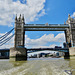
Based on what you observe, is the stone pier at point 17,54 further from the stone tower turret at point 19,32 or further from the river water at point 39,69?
the river water at point 39,69

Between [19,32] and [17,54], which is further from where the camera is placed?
[19,32]

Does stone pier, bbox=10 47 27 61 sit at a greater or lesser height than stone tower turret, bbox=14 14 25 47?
lesser

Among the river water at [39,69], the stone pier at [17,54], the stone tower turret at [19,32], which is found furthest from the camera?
the stone tower turret at [19,32]

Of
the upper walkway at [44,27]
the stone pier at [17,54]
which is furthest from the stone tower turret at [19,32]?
the stone pier at [17,54]

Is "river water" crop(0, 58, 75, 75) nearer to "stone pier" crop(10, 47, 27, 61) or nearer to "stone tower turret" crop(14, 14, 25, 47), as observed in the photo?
"stone pier" crop(10, 47, 27, 61)

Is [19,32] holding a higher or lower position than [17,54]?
higher

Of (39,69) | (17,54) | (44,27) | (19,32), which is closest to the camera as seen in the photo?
(39,69)

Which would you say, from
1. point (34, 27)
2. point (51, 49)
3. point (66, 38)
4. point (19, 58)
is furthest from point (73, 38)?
point (19, 58)

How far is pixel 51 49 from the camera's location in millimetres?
55375

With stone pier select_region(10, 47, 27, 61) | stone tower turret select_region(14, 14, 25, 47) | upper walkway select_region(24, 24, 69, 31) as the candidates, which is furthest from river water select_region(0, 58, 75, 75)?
upper walkway select_region(24, 24, 69, 31)

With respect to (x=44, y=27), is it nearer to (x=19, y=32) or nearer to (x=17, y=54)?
(x=19, y=32)

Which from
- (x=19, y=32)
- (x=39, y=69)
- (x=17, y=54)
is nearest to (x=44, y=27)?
(x=19, y=32)

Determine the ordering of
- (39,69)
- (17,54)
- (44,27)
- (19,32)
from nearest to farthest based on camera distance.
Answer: (39,69) → (17,54) → (44,27) → (19,32)

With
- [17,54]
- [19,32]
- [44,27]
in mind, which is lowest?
[17,54]
